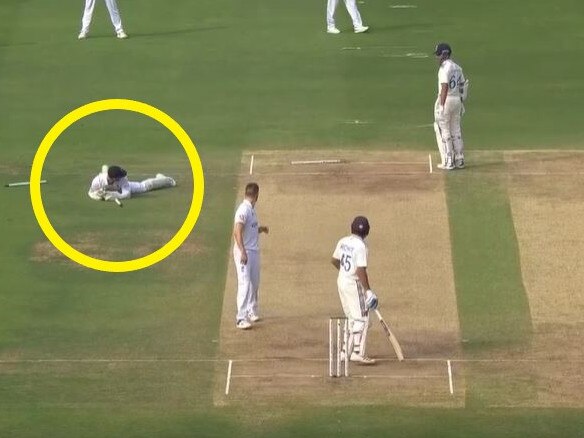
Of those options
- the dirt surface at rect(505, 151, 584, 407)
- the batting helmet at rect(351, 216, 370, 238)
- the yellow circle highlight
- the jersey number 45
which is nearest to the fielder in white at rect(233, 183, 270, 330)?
the jersey number 45

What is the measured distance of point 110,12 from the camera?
1626 inches

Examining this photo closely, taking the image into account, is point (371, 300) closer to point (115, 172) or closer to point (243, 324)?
point (243, 324)

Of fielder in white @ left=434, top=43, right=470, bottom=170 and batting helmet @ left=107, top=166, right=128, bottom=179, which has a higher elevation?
fielder in white @ left=434, top=43, right=470, bottom=170

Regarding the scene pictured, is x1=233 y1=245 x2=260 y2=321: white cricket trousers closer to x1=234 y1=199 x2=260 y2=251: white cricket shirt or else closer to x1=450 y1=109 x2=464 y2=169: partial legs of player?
x1=234 y1=199 x2=260 y2=251: white cricket shirt

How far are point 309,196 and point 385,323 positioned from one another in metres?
6.00

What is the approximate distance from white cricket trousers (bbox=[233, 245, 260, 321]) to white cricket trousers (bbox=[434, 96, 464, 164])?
283 inches

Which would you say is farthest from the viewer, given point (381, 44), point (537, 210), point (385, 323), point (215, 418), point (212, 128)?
point (381, 44)

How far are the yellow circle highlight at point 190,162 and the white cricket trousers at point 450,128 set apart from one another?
181 inches

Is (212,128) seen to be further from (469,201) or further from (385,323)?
(385,323)

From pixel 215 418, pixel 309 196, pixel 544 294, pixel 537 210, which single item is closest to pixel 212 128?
pixel 309 196

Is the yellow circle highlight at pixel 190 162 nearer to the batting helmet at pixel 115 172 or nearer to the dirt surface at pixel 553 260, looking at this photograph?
the batting helmet at pixel 115 172

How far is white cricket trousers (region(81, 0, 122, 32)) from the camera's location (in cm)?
4100

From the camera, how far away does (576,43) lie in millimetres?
41062

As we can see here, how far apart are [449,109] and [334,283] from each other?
18.4ft
